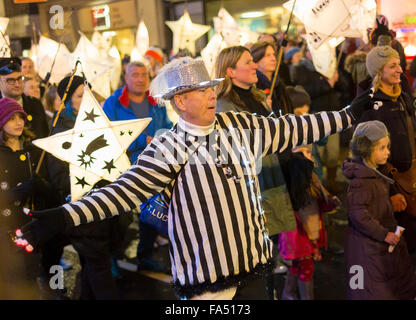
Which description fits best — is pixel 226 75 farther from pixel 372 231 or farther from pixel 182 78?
pixel 372 231

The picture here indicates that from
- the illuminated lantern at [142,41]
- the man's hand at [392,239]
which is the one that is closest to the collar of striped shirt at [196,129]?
the man's hand at [392,239]

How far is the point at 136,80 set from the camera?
17.1ft

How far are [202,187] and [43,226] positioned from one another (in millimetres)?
826

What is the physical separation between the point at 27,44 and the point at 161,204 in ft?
56.0

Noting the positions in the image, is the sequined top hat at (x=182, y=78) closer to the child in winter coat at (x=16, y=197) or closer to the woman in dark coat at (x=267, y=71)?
the child in winter coat at (x=16, y=197)

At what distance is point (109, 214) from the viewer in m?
2.67

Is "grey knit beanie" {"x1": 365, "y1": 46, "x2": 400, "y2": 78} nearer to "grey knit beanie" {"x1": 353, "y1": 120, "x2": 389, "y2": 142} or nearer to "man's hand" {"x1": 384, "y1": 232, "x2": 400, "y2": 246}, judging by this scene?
"grey knit beanie" {"x1": 353, "y1": 120, "x2": 389, "y2": 142}

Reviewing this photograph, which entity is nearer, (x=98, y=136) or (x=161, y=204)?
(x=161, y=204)

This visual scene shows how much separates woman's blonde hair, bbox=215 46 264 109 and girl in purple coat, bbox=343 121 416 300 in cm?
92

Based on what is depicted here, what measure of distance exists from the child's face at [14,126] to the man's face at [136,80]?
131 centimetres

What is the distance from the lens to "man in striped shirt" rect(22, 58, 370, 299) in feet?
9.16

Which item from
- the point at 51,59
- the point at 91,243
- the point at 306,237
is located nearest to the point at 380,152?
the point at 306,237

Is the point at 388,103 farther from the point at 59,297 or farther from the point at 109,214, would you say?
the point at 59,297

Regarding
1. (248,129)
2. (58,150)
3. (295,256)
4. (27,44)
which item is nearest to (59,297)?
(58,150)
